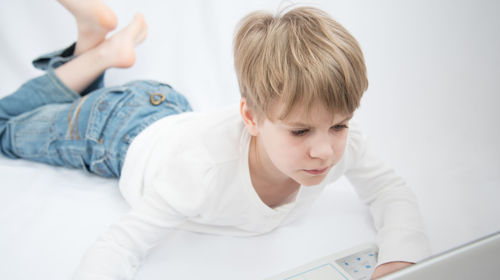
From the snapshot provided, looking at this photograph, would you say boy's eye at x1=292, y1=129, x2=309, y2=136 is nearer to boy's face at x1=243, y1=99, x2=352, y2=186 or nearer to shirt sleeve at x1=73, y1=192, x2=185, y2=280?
boy's face at x1=243, y1=99, x2=352, y2=186

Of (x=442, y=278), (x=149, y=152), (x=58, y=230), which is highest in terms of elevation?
(x=442, y=278)

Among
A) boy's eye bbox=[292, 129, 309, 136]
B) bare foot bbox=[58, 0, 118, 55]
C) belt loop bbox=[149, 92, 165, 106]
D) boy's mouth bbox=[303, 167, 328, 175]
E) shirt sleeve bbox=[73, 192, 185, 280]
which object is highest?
bare foot bbox=[58, 0, 118, 55]

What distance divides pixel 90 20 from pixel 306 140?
2.88 feet

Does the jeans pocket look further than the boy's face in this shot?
Yes

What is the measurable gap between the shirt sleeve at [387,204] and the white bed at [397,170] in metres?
0.05

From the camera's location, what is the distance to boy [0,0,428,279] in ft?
1.90

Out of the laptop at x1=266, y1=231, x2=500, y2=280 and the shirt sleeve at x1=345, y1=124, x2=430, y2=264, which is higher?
the laptop at x1=266, y1=231, x2=500, y2=280

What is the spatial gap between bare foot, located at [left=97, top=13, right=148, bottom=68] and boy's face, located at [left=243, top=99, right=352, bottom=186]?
2.37ft

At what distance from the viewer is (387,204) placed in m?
0.80

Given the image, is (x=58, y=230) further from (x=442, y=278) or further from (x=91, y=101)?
(x=442, y=278)

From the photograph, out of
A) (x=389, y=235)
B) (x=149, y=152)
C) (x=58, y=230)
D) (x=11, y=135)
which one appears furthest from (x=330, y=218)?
(x=11, y=135)

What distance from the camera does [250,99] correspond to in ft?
2.11

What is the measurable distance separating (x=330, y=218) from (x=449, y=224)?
24 centimetres

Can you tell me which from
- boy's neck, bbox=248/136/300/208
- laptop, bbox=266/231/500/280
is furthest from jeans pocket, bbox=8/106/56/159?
laptop, bbox=266/231/500/280
